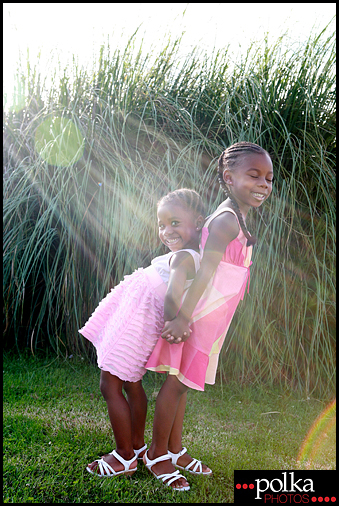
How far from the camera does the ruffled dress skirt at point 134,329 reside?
Result: 167 cm

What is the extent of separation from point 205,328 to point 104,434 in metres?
0.83

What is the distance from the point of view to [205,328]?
164cm

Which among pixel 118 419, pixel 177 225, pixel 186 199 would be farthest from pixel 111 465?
pixel 186 199

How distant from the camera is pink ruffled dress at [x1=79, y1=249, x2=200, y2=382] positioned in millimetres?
1675

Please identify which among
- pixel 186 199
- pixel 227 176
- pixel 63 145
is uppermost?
pixel 63 145

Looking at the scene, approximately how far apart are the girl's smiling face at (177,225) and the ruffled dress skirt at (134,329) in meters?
0.16

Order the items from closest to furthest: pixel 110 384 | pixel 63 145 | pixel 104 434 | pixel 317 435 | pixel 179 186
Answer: pixel 110 384, pixel 104 434, pixel 317 435, pixel 179 186, pixel 63 145

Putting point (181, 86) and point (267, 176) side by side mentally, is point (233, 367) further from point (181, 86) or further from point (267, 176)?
point (181, 86)

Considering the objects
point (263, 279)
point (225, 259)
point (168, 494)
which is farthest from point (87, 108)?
point (168, 494)

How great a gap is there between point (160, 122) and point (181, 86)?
474 millimetres

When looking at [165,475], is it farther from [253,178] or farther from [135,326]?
[253,178]

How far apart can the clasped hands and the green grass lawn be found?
1.93 feet

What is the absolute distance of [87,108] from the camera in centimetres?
331

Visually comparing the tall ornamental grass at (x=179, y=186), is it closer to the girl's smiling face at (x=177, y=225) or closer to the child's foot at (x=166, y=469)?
the girl's smiling face at (x=177, y=225)
